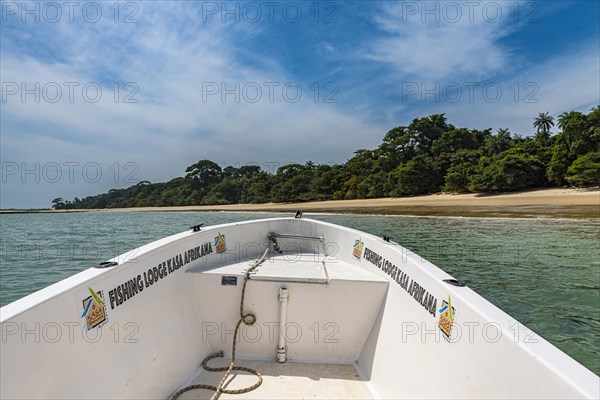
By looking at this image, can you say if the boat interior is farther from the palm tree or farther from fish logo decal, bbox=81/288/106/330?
the palm tree

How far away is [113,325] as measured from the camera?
2.26 metres

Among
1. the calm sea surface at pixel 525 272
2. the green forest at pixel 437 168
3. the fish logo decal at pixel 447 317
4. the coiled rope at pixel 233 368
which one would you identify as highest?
the green forest at pixel 437 168

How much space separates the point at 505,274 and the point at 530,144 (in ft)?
154

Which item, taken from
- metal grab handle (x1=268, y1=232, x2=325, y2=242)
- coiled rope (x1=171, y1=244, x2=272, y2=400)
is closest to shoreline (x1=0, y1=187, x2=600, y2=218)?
metal grab handle (x1=268, y1=232, x2=325, y2=242)

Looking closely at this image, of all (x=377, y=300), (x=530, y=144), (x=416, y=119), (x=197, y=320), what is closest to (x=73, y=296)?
(x=197, y=320)

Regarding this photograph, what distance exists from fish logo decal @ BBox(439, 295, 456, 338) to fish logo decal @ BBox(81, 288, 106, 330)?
233 cm

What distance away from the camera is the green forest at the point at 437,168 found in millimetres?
37438

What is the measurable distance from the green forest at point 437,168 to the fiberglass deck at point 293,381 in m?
42.7

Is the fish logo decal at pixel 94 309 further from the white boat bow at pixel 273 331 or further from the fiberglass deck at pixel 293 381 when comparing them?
the fiberglass deck at pixel 293 381

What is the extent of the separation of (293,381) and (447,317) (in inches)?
Answer: 67.3

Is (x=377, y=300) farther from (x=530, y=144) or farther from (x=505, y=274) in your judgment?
(x=530, y=144)

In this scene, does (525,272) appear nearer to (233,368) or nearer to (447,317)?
(447,317)

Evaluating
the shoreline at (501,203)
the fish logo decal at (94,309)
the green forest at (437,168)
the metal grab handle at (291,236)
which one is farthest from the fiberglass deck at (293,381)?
the green forest at (437,168)

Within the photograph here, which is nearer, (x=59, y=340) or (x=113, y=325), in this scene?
(x=59, y=340)
